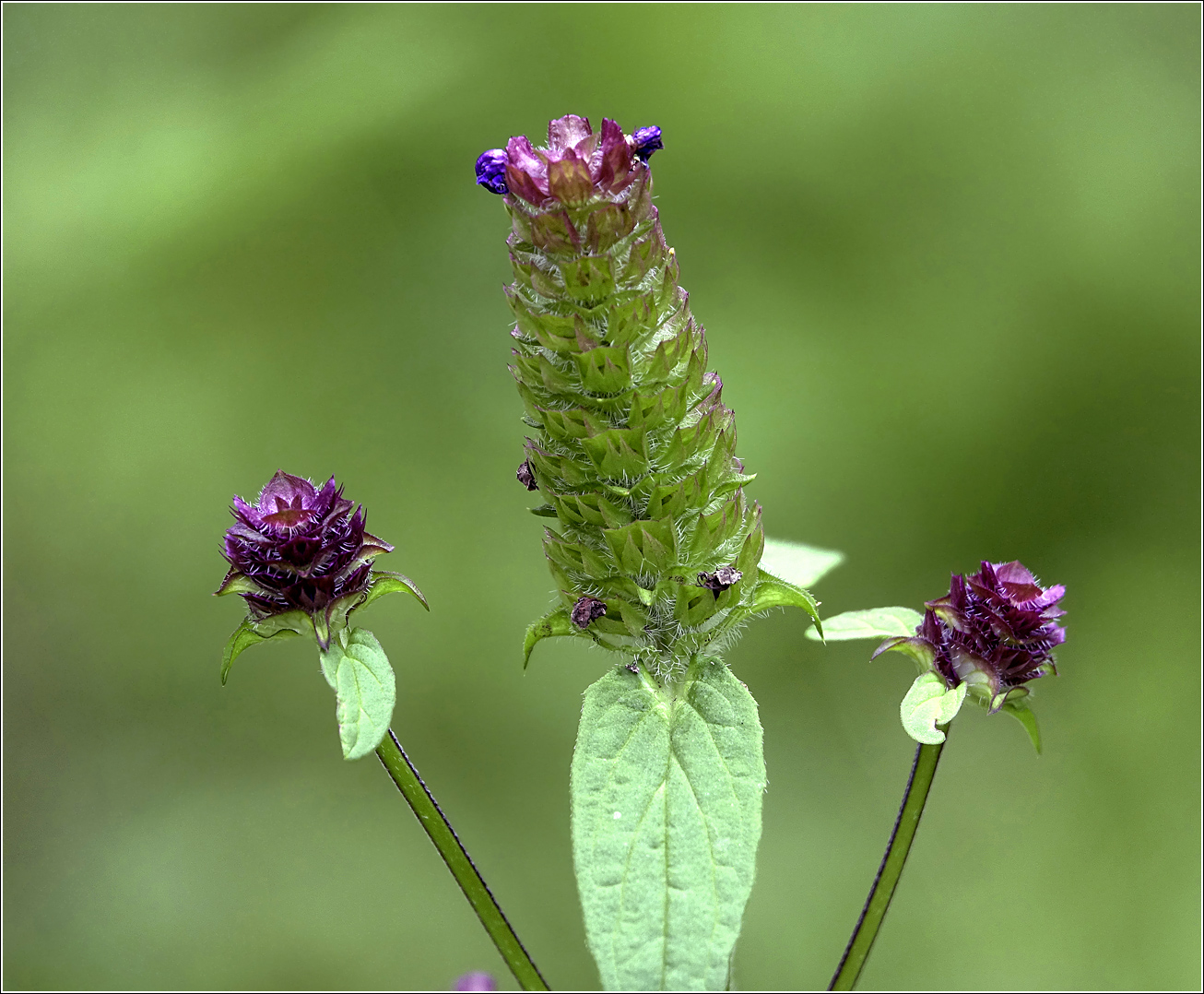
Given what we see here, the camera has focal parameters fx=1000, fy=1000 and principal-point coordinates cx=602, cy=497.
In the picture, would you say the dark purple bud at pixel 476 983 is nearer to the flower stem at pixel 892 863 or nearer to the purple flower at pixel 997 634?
the flower stem at pixel 892 863

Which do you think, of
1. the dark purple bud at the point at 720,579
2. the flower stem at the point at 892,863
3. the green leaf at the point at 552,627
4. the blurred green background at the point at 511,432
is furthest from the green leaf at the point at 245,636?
the blurred green background at the point at 511,432

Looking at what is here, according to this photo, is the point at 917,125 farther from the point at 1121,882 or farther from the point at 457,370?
the point at 1121,882

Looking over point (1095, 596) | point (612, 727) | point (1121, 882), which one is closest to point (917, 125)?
point (1095, 596)

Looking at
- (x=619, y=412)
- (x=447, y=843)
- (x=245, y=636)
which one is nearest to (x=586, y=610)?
(x=619, y=412)

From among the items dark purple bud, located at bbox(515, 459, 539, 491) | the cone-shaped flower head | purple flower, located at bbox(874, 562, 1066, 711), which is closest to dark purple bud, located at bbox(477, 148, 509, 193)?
the cone-shaped flower head

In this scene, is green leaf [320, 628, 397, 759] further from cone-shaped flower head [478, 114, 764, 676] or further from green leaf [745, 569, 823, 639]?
green leaf [745, 569, 823, 639]

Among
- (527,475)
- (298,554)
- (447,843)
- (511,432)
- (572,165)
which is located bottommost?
(447,843)

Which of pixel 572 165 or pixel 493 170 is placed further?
pixel 493 170

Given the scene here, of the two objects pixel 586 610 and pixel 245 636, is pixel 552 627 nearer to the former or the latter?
pixel 586 610
